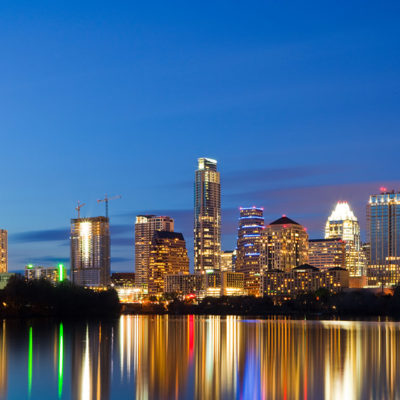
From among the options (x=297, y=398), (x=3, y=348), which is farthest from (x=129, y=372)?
(x=3, y=348)

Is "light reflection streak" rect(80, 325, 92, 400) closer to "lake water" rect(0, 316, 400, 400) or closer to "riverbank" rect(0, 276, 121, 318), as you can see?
"lake water" rect(0, 316, 400, 400)

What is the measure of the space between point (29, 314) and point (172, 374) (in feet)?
273

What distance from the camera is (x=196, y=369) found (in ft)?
135

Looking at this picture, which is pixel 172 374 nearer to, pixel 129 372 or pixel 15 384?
pixel 129 372

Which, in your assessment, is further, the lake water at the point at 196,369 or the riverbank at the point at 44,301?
the riverbank at the point at 44,301

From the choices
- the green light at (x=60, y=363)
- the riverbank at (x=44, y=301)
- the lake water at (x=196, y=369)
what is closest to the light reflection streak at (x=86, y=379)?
the lake water at (x=196, y=369)

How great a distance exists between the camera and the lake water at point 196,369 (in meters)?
32.5

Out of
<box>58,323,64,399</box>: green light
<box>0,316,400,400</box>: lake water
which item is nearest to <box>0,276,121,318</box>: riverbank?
<box>58,323,64,399</box>: green light

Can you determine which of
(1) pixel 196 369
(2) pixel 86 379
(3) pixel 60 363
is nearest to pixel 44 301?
(3) pixel 60 363

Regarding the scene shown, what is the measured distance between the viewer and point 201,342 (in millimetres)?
64688

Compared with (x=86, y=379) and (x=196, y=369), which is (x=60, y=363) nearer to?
(x=86, y=379)

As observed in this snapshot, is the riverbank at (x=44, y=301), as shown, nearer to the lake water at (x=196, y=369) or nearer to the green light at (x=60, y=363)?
the green light at (x=60, y=363)

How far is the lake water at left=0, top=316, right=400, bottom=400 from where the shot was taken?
Answer: 32.5m

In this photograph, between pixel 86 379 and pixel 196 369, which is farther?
pixel 196 369
